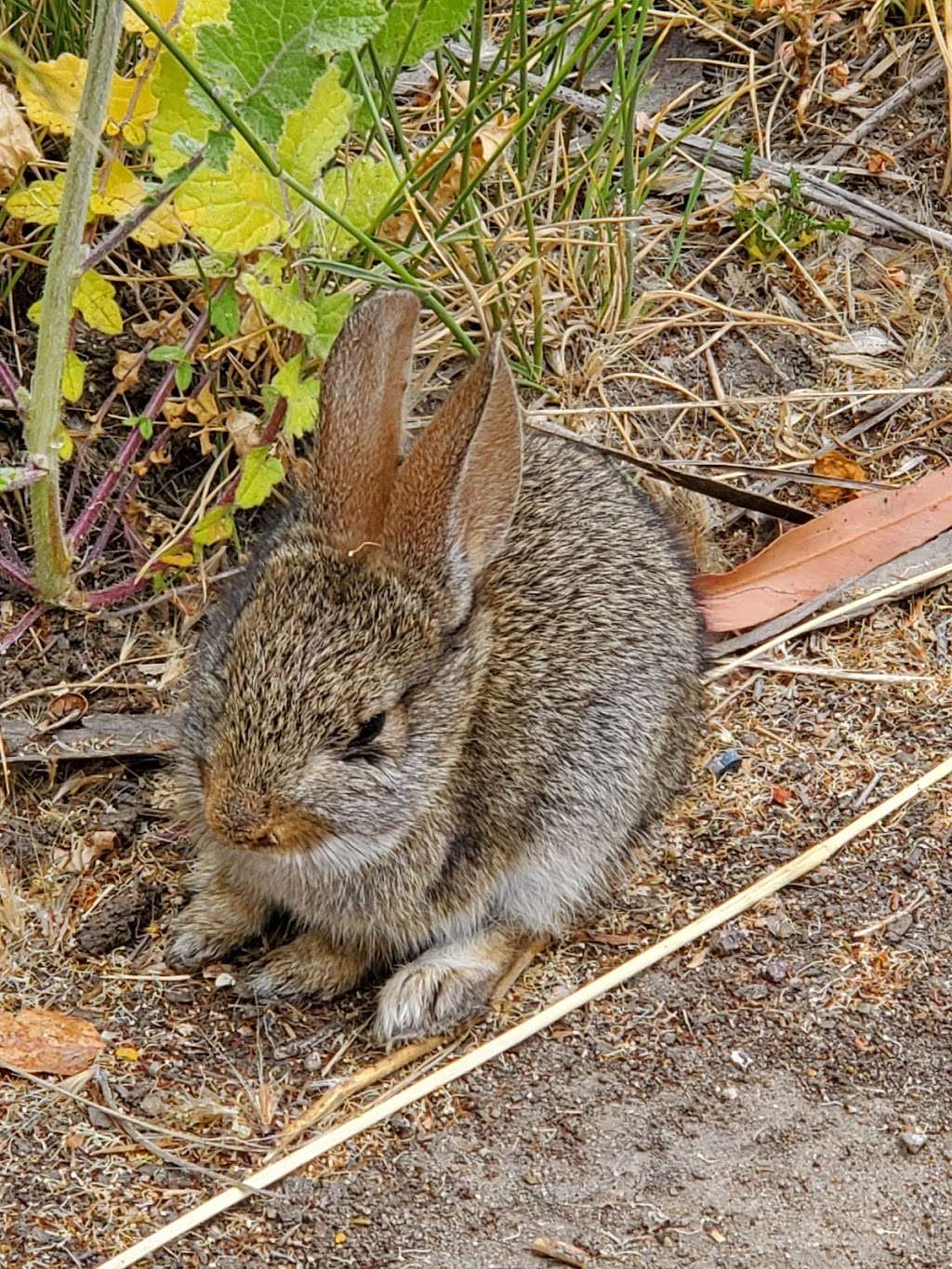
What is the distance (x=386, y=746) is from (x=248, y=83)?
138 centimetres

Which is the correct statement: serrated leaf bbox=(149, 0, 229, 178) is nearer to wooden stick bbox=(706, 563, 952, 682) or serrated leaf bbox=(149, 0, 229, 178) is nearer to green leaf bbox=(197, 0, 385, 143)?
green leaf bbox=(197, 0, 385, 143)

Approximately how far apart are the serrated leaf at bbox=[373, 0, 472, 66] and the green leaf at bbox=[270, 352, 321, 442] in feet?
2.49

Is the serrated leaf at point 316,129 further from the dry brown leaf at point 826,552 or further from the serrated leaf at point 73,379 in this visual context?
the dry brown leaf at point 826,552

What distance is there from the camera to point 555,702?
4230 mm

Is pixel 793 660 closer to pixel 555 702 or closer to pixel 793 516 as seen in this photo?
pixel 793 516

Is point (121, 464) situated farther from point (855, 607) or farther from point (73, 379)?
point (855, 607)

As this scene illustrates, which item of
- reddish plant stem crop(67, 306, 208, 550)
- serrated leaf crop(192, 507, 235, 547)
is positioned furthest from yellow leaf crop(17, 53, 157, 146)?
serrated leaf crop(192, 507, 235, 547)

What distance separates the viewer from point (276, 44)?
3.62 m

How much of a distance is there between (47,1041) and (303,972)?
1.98 feet

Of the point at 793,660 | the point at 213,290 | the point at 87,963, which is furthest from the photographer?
the point at 793,660

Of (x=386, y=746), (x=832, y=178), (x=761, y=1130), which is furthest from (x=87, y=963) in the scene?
(x=832, y=178)

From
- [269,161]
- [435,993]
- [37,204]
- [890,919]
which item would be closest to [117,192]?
[37,204]

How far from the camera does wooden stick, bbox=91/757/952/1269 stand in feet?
11.5

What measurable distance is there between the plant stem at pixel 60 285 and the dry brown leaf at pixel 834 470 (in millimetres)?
2242
